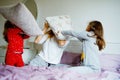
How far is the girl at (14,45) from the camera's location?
1.97 m

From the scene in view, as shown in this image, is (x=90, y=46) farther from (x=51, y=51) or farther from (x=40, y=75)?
(x=40, y=75)

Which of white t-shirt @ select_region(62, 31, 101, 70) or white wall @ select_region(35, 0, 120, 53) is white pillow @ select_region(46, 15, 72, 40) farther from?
white wall @ select_region(35, 0, 120, 53)

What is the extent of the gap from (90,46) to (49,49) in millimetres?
507

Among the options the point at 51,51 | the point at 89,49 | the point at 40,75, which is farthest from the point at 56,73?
the point at 51,51

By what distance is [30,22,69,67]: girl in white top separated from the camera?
221cm

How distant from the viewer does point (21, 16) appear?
1.83m

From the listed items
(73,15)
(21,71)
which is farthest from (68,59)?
(21,71)

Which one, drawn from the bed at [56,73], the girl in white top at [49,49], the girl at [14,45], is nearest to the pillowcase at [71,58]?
the girl in white top at [49,49]

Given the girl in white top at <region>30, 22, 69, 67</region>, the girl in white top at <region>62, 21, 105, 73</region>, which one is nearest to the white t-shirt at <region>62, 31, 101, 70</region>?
the girl in white top at <region>62, 21, 105, 73</region>

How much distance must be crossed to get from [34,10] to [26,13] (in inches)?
36.5

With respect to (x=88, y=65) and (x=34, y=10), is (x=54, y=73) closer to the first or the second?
(x=88, y=65)

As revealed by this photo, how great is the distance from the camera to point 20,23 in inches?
74.6

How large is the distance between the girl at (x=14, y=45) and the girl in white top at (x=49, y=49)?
0.24 m

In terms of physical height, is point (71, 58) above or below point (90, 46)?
below
